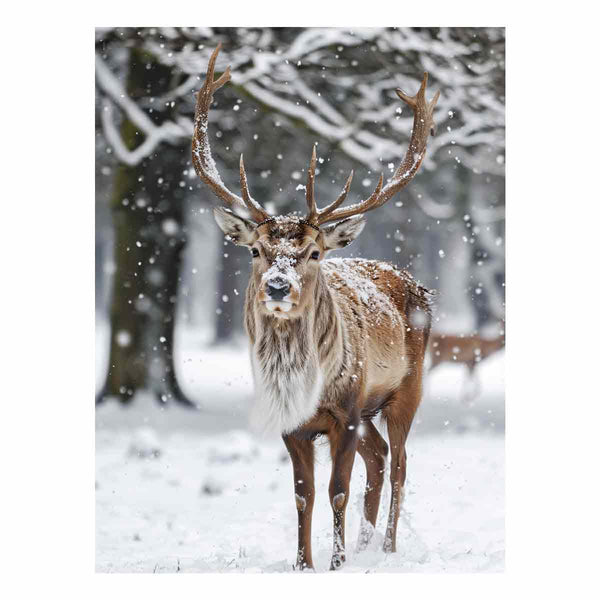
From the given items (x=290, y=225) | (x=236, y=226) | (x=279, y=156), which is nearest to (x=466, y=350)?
(x=290, y=225)

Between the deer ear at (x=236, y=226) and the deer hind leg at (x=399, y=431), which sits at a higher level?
the deer ear at (x=236, y=226)

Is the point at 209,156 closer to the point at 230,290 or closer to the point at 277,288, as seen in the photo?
the point at 277,288

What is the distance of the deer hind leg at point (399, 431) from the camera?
518 cm

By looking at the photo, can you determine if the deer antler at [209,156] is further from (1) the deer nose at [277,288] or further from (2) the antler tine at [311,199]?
(1) the deer nose at [277,288]

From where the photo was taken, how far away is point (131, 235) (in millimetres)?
5746

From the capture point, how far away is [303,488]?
4668 millimetres

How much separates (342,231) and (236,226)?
58cm

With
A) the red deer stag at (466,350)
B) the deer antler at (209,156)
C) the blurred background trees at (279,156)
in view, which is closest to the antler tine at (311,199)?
the deer antler at (209,156)

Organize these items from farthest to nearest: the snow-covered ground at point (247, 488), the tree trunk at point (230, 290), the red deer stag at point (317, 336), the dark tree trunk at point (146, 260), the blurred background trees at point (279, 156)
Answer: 1. the tree trunk at point (230, 290)
2. the dark tree trunk at point (146, 260)
3. the blurred background trees at point (279, 156)
4. the snow-covered ground at point (247, 488)
5. the red deer stag at point (317, 336)

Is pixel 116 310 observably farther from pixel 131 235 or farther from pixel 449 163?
pixel 449 163

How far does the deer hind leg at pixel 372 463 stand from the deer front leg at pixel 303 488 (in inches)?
20.5

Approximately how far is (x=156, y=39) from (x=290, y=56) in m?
0.83

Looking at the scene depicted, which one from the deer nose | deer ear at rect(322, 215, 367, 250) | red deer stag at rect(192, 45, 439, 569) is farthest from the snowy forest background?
the deer nose
